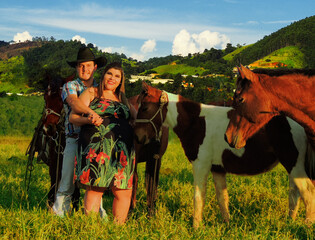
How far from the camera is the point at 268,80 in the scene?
11.6 feet

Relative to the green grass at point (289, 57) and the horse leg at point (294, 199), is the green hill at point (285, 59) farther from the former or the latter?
the horse leg at point (294, 199)

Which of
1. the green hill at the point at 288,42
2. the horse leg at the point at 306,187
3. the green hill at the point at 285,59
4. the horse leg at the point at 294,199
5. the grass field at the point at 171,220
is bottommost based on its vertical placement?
the grass field at the point at 171,220

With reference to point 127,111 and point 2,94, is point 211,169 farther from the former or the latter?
point 2,94

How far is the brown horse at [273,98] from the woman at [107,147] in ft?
4.27

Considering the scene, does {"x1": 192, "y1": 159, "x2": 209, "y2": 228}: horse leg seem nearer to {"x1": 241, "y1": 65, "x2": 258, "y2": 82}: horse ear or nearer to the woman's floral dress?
the woman's floral dress

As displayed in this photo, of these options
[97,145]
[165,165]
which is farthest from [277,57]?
[97,145]

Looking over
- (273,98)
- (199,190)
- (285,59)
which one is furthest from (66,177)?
(285,59)

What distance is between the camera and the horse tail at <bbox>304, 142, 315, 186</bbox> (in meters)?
3.95

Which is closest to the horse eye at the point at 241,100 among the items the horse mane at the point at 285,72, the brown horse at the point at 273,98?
the brown horse at the point at 273,98

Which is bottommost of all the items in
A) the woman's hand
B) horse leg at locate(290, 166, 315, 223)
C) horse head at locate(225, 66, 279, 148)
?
horse leg at locate(290, 166, 315, 223)

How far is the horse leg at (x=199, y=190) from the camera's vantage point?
4.48 meters

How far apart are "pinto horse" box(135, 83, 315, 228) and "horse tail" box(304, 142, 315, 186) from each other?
49 millimetres

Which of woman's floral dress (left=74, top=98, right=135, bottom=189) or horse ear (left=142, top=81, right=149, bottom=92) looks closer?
woman's floral dress (left=74, top=98, right=135, bottom=189)

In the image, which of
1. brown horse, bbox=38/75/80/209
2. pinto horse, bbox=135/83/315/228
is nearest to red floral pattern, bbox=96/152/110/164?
pinto horse, bbox=135/83/315/228
